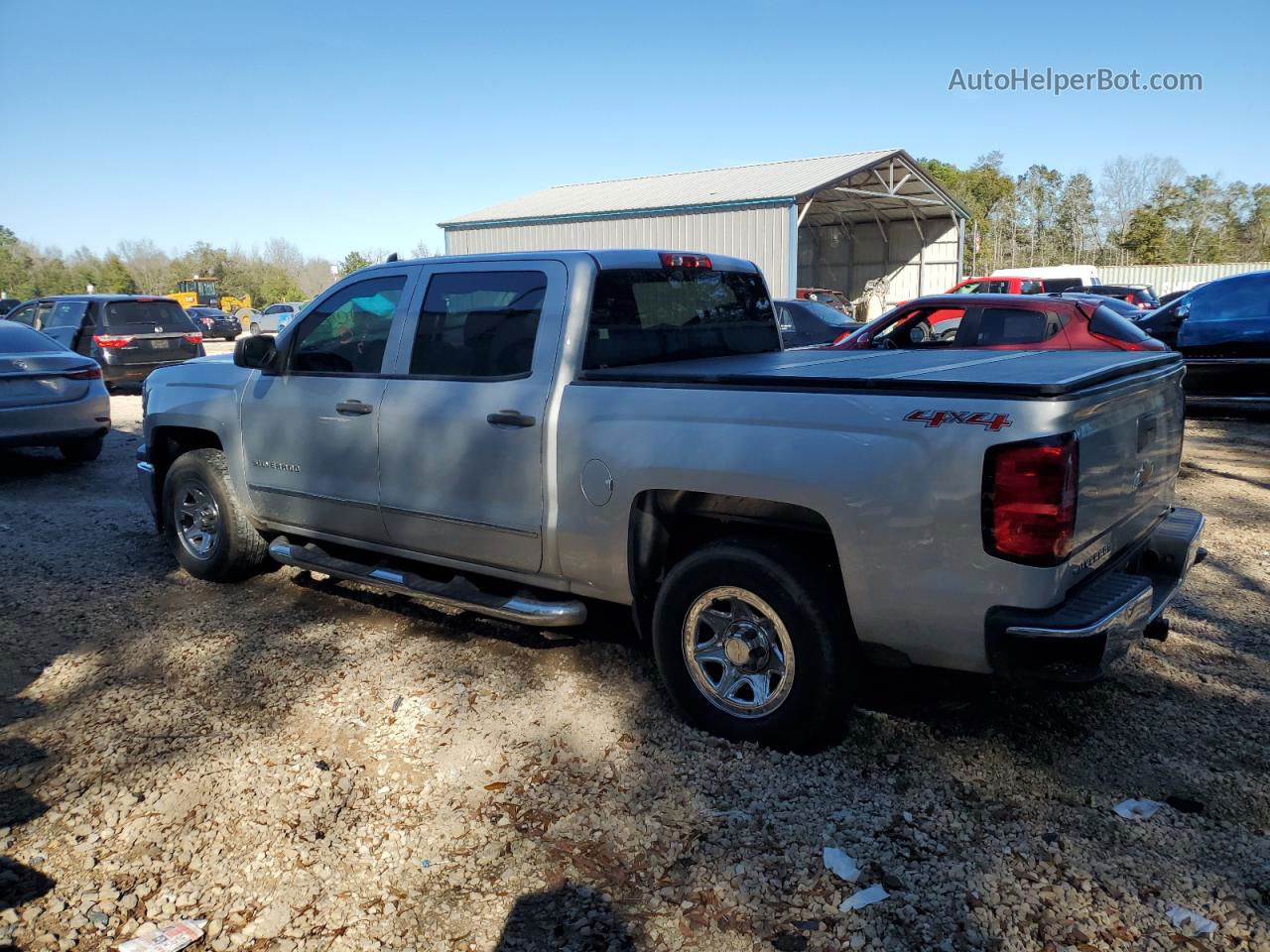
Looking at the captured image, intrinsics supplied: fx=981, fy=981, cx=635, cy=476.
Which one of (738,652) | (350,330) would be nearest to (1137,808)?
(738,652)

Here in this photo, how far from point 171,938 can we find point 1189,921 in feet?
9.44

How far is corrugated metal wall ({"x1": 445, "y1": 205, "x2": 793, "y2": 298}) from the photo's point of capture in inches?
1075

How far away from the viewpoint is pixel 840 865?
3.08m

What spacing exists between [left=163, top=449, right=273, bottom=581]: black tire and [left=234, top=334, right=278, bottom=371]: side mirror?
2.42 feet

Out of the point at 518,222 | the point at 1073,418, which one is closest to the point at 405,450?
the point at 1073,418

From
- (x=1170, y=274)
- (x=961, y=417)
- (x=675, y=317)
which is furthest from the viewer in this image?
(x=1170, y=274)

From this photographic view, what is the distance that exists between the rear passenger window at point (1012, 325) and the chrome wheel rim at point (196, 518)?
7.34 metres

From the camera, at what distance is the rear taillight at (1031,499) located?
297cm

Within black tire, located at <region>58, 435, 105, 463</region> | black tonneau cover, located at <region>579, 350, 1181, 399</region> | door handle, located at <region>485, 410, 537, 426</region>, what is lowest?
black tire, located at <region>58, 435, 105, 463</region>

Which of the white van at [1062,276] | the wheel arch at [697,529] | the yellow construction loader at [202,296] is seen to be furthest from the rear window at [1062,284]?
the yellow construction loader at [202,296]

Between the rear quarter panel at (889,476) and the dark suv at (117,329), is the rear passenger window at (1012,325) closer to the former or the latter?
the rear quarter panel at (889,476)

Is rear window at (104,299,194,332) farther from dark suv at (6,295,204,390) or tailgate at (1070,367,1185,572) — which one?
tailgate at (1070,367,1185,572)

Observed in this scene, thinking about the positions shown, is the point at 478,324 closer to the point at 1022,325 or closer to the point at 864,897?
the point at 864,897

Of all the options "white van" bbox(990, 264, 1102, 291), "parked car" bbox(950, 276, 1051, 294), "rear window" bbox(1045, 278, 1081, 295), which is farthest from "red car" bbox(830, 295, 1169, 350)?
"white van" bbox(990, 264, 1102, 291)
